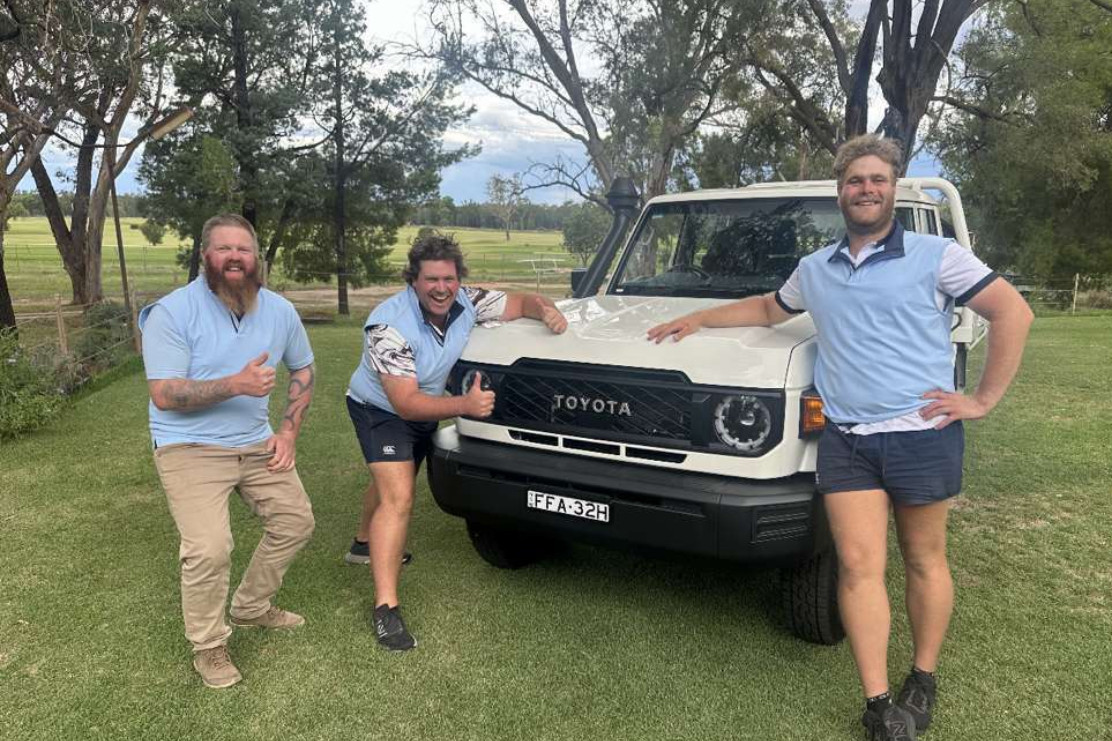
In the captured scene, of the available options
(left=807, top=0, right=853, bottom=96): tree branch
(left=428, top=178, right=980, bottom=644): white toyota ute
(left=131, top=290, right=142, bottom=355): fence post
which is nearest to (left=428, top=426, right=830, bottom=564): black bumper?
(left=428, top=178, right=980, bottom=644): white toyota ute

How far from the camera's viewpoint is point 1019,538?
4.67 m

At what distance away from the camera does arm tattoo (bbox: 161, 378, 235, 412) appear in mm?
2980

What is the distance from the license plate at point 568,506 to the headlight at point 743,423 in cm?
54

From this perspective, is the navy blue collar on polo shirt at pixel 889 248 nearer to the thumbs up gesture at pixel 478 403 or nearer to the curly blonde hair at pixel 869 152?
the curly blonde hair at pixel 869 152

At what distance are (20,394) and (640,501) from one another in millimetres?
6230

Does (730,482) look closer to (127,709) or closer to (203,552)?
(203,552)

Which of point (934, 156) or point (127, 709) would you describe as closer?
point (127, 709)

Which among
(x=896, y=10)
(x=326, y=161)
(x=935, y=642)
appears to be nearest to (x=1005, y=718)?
(x=935, y=642)

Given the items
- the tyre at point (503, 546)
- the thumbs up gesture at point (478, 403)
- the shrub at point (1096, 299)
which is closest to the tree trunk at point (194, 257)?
the tyre at point (503, 546)

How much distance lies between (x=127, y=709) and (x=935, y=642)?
2.92 metres

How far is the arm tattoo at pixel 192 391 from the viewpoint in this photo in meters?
2.98

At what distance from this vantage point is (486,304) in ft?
12.7

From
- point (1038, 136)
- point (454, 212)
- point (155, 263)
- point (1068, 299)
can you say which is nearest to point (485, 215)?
point (454, 212)

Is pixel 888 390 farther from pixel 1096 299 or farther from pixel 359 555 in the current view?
pixel 1096 299
